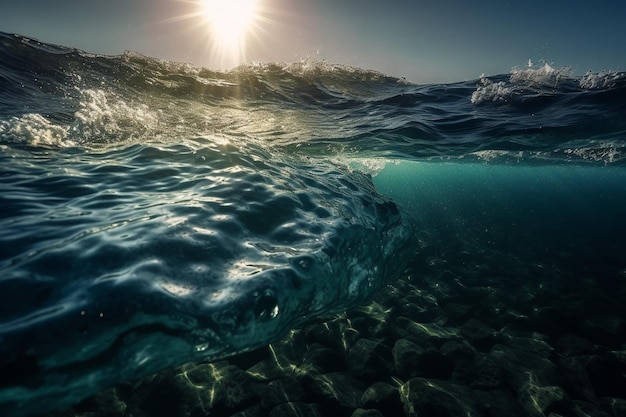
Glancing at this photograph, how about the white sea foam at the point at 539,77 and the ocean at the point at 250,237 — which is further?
the white sea foam at the point at 539,77

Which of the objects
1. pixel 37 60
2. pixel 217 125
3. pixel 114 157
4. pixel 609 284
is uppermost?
pixel 37 60

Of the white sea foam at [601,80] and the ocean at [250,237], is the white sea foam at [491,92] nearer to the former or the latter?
the ocean at [250,237]

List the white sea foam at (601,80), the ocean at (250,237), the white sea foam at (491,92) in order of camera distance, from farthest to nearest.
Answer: the white sea foam at (491,92) → the white sea foam at (601,80) → the ocean at (250,237)

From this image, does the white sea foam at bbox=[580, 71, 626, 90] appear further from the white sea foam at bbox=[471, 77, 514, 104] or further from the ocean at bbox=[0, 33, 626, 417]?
the white sea foam at bbox=[471, 77, 514, 104]

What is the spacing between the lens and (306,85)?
14.0 m

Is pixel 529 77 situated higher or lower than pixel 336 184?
higher

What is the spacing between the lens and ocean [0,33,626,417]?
3650mm

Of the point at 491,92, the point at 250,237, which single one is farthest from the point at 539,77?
the point at 250,237

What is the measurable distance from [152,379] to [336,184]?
6.88 metres

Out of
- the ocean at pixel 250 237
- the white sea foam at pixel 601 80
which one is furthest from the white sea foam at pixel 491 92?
the white sea foam at pixel 601 80

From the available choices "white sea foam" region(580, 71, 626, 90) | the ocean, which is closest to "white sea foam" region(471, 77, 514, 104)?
the ocean

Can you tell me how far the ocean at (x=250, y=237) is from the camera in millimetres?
3650

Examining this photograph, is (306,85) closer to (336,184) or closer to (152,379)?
(336,184)

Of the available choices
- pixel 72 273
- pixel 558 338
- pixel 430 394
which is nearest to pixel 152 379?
pixel 72 273
